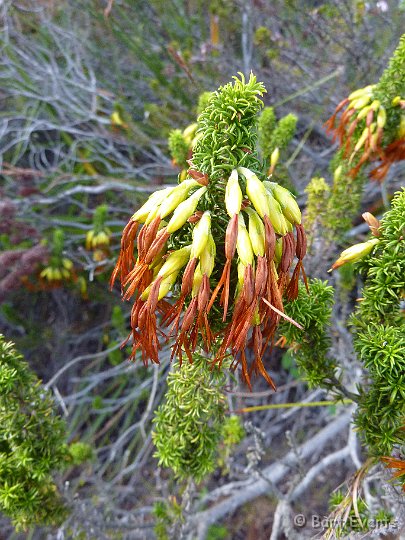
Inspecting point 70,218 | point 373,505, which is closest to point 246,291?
point 373,505

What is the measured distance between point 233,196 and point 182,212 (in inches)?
4.8

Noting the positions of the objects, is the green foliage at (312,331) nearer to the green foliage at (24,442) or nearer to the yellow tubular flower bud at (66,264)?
the green foliage at (24,442)

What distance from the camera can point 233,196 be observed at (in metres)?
0.93

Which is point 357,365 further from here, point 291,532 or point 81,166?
point 81,166

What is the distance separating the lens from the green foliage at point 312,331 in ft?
3.90

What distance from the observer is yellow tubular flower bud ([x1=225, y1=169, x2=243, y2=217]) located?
0.92 metres

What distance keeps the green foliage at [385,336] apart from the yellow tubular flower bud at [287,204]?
0.87 ft

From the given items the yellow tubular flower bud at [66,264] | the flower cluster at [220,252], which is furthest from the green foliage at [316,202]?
the yellow tubular flower bud at [66,264]

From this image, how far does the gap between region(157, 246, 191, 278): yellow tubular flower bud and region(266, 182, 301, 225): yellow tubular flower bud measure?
0.80 feet

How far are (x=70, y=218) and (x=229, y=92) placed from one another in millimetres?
2931

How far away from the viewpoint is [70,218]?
11.9 feet

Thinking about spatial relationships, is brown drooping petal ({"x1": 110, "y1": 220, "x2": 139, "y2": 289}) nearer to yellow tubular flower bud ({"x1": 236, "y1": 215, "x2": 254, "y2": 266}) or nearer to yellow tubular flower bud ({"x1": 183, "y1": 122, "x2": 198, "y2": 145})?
yellow tubular flower bud ({"x1": 236, "y1": 215, "x2": 254, "y2": 266})

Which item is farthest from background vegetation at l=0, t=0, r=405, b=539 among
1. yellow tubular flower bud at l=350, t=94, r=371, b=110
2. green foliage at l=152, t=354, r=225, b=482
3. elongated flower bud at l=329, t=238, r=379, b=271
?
elongated flower bud at l=329, t=238, r=379, b=271

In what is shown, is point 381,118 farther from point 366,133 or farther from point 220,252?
point 220,252
